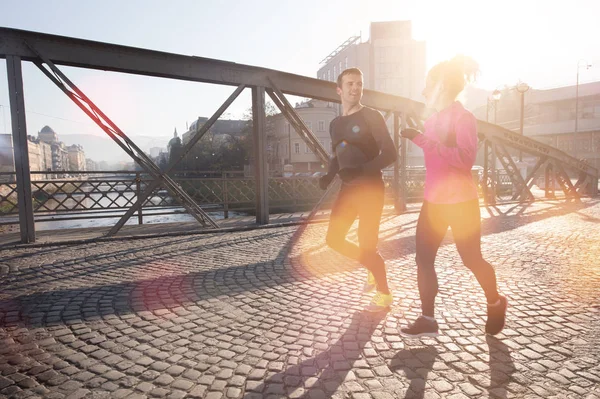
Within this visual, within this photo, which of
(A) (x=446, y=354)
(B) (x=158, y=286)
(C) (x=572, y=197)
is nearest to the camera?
(A) (x=446, y=354)

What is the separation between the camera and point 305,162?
172 ft

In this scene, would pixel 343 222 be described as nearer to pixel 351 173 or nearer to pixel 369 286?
pixel 351 173

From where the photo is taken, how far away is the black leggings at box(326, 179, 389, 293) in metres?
2.97

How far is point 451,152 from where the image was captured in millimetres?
2439

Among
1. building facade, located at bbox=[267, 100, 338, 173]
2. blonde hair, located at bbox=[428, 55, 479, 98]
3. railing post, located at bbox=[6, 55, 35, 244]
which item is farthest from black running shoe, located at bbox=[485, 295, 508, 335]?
building facade, located at bbox=[267, 100, 338, 173]

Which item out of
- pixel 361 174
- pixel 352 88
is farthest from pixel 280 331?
pixel 352 88

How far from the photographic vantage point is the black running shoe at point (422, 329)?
2596 millimetres

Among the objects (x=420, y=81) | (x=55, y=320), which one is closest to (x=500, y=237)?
(x=55, y=320)

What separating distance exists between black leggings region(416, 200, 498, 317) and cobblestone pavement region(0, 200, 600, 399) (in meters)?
0.36

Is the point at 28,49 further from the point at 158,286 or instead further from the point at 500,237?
the point at 500,237

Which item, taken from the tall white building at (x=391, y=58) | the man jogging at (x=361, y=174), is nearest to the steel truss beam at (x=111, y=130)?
the man jogging at (x=361, y=174)

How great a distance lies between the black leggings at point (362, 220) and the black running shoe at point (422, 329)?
56cm

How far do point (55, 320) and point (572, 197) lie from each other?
1800cm

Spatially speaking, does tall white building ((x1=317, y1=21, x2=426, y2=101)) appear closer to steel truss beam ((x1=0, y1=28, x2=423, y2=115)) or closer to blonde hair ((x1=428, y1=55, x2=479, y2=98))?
steel truss beam ((x1=0, y1=28, x2=423, y2=115))
